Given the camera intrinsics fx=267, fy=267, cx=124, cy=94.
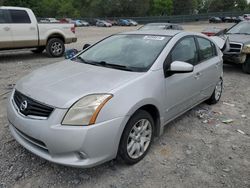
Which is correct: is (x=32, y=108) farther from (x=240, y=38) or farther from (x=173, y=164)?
(x=240, y=38)

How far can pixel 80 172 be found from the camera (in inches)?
120

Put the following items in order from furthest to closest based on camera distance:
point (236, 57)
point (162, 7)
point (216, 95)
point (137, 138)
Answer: point (162, 7)
point (236, 57)
point (216, 95)
point (137, 138)

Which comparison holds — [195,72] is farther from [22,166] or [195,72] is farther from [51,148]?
[22,166]

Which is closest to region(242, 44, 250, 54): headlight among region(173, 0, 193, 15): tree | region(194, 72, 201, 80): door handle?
region(194, 72, 201, 80): door handle

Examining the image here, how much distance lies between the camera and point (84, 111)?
8.80 feet

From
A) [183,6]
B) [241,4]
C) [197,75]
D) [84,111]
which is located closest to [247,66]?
[197,75]

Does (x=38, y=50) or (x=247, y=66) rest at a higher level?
(x=38, y=50)

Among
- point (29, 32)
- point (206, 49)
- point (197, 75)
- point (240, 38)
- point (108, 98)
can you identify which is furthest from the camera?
point (29, 32)

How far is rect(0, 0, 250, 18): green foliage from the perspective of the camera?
70.3m

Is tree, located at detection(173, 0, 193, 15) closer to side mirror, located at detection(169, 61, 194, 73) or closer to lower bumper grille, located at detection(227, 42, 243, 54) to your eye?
lower bumper grille, located at detection(227, 42, 243, 54)

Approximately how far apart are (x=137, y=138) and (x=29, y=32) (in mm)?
7736

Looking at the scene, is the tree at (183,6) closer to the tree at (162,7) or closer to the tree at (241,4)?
the tree at (162,7)

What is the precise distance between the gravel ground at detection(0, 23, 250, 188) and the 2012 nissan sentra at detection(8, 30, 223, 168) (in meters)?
0.27

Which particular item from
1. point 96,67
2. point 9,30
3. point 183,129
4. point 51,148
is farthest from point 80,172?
point 9,30
